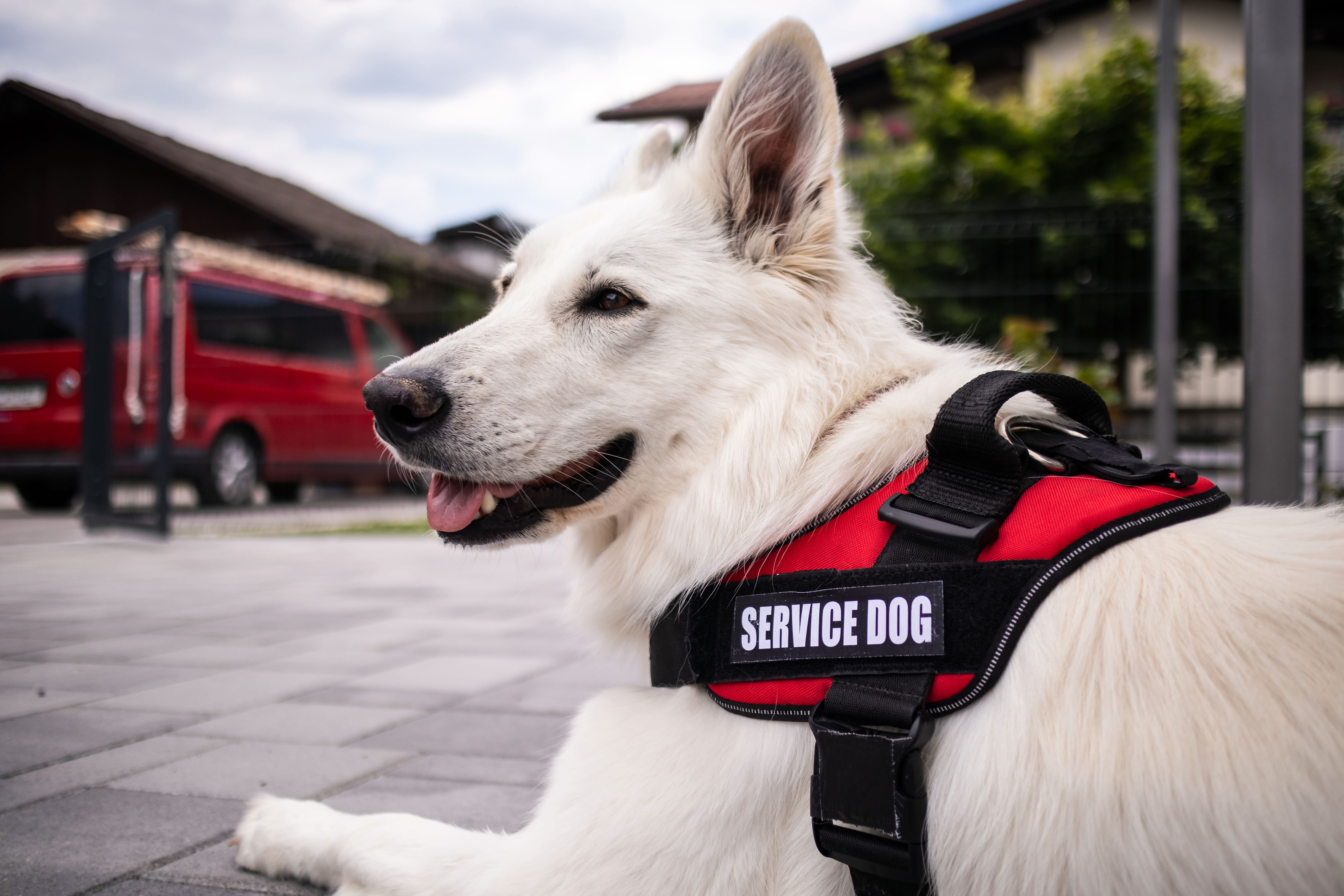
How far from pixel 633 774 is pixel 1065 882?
25.0 inches

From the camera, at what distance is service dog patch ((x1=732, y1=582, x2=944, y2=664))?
1218mm

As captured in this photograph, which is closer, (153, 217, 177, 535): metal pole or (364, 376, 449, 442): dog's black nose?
(364, 376, 449, 442): dog's black nose

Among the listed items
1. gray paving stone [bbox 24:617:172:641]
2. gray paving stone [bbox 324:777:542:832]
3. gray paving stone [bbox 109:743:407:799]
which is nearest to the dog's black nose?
gray paving stone [bbox 324:777:542:832]

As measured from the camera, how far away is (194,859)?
6.00 feet

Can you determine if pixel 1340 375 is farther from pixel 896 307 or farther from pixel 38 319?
pixel 38 319

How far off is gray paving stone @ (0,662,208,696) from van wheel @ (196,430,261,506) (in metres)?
7.70

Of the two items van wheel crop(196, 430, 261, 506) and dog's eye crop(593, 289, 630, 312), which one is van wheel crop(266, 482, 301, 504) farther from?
dog's eye crop(593, 289, 630, 312)

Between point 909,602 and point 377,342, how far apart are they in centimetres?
1256

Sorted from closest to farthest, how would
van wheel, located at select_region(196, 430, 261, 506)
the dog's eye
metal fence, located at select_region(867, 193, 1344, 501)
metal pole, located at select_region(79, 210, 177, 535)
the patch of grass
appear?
the dog's eye → metal pole, located at select_region(79, 210, 177, 535) → metal fence, located at select_region(867, 193, 1344, 501) → the patch of grass → van wheel, located at select_region(196, 430, 261, 506)

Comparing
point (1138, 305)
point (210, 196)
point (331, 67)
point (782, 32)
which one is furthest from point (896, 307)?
point (210, 196)

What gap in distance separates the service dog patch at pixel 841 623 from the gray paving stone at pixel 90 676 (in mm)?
2754

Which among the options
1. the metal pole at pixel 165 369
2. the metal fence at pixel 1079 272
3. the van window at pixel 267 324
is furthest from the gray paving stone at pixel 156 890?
the van window at pixel 267 324

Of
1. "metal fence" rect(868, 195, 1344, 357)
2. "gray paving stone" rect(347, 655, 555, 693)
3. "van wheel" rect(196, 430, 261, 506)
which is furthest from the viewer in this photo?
"van wheel" rect(196, 430, 261, 506)

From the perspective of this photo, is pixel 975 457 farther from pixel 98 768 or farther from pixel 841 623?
pixel 98 768
